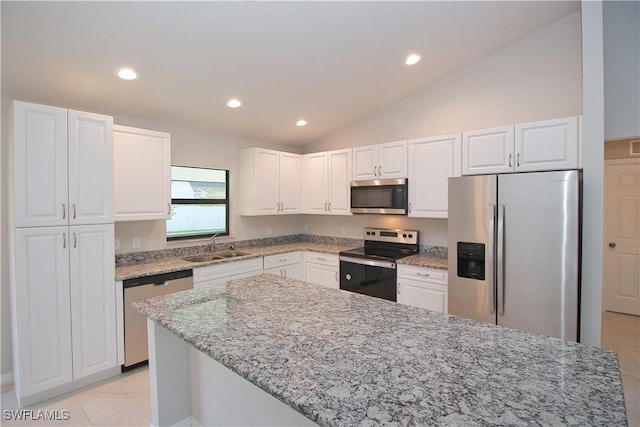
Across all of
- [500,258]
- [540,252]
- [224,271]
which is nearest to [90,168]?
[224,271]

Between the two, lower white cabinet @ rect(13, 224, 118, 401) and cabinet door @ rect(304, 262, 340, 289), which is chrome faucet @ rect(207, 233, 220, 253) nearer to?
cabinet door @ rect(304, 262, 340, 289)

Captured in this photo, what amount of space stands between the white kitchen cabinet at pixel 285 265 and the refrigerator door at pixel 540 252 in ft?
8.04

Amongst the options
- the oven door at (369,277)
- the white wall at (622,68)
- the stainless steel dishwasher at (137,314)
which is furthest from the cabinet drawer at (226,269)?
the white wall at (622,68)

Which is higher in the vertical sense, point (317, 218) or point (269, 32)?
point (269, 32)

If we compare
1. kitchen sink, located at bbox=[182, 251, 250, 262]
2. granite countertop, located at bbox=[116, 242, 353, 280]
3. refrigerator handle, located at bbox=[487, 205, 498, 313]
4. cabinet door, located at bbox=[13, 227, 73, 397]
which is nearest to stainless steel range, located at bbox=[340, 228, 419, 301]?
granite countertop, located at bbox=[116, 242, 353, 280]

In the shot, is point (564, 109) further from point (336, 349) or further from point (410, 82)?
point (336, 349)

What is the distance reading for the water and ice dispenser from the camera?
2672 mm

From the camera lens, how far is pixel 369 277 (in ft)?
11.8

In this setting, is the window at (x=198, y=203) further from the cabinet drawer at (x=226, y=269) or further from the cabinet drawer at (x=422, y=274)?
the cabinet drawer at (x=422, y=274)

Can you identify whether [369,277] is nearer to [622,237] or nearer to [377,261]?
[377,261]

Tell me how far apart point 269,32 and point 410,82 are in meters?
1.82

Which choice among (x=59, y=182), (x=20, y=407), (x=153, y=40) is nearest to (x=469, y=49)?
(x=153, y=40)

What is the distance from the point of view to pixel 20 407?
2.37 m

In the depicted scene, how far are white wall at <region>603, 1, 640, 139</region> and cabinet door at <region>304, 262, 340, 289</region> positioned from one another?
3178 millimetres
